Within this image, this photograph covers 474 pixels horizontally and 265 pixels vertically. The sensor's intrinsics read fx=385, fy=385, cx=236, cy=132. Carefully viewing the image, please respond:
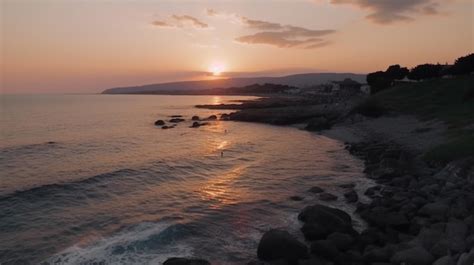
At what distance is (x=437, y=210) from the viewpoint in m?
19.2

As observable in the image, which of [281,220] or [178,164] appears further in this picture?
[178,164]

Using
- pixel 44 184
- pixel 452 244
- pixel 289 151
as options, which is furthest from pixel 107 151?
pixel 452 244

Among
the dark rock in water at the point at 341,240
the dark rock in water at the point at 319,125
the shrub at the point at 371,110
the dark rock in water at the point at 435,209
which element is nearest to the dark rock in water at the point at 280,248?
the dark rock in water at the point at 341,240

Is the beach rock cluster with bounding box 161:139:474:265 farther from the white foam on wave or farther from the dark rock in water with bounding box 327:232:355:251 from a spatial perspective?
the white foam on wave

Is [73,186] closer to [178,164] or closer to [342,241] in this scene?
[178,164]

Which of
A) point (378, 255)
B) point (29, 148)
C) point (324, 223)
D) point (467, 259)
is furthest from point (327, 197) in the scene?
point (29, 148)

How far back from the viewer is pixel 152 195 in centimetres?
2614

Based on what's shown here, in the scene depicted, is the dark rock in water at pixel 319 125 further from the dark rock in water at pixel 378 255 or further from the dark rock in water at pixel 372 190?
the dark rock in water at pixel 378 255

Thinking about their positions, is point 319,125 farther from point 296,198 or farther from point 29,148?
point 29,148

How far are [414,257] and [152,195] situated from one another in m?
17.4

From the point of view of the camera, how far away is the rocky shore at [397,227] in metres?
14.2

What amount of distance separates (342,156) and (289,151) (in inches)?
249

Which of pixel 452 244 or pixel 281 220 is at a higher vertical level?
pixel 452 244

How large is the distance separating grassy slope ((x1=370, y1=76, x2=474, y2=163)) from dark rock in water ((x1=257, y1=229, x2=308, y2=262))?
1724 cm
